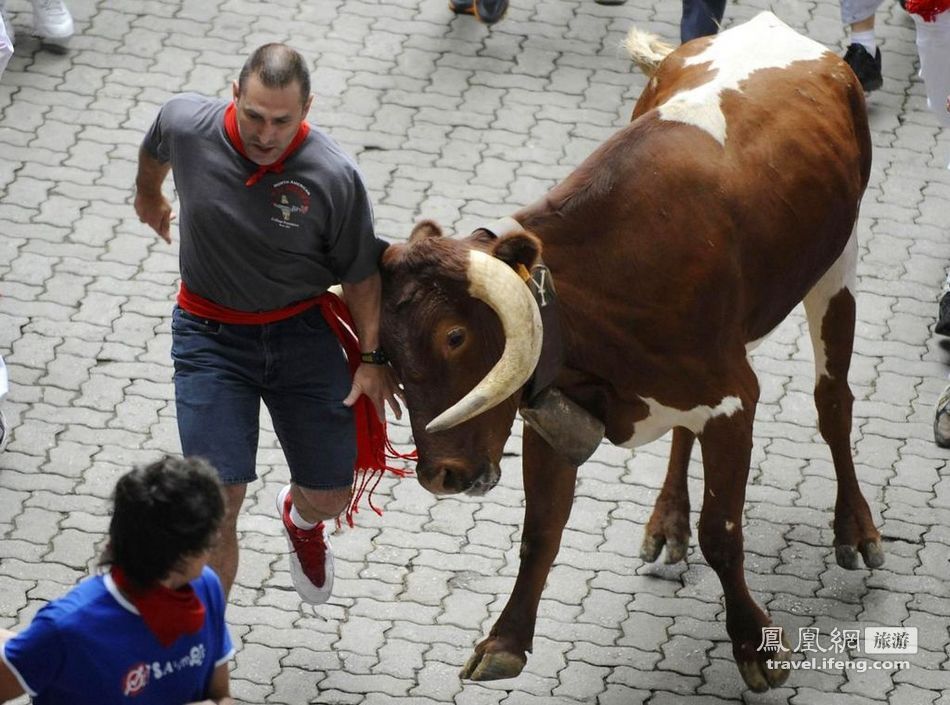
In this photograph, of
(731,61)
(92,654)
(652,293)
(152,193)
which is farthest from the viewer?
(731,61)

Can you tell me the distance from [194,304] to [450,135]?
4.12m

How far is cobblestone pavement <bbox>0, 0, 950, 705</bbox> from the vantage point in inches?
231

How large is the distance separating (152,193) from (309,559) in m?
1.35

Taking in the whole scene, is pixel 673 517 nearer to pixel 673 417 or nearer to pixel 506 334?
pixel 673 417

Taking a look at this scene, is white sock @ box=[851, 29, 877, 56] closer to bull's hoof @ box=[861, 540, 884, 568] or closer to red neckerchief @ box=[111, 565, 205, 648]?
bull's hoof @ box=[861, 540, 884, 568]

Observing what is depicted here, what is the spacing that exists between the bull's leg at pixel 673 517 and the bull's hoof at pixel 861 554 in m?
0.60

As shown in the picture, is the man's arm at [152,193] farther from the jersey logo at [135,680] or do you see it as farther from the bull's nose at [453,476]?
the jersey logo at [135,680]

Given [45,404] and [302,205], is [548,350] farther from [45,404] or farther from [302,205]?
[45,404]

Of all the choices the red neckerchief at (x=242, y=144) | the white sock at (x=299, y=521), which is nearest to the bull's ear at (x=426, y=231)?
the red neckerchief at (x=242, y=144)

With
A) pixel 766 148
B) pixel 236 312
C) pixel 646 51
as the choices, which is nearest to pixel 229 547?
pixel 236 312

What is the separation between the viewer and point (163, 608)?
Answer: 3547mm

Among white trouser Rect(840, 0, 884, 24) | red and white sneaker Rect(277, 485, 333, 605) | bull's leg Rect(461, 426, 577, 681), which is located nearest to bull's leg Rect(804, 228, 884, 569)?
bull's leg Rect(461, 426, 577, 681)

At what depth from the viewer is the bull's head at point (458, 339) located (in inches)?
190

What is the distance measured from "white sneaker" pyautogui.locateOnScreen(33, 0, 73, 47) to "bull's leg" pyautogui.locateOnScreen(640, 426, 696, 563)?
16.6 ft
